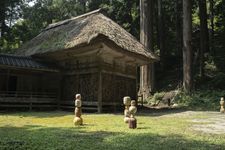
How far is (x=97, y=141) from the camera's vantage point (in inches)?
247

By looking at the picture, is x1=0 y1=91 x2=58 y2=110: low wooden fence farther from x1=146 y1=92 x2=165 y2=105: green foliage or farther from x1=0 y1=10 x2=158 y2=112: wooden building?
x1=146 y1=92 x2=165 y2=105: green foliage

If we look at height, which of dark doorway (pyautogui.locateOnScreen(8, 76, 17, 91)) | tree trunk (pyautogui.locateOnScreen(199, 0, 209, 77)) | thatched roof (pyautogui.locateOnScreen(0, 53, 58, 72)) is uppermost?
tree trunk (pyautogui.locateOnScreen(199, 0, 209, 77))

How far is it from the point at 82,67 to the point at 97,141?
10.4 m

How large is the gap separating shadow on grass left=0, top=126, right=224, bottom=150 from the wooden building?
795 cm

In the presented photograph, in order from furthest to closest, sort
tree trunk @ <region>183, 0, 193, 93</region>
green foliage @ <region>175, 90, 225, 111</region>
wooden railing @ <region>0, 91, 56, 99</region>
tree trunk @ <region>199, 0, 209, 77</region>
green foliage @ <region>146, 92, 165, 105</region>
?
tree trunk @ <region>199, 0, 209, 77</region>
green foliage @ <region>146, 92, 165, 105</region>
tree trunk @ <region>183, 0, 193, 93</region>
green foliage @ <region>175, 90, 225, 111</region>
wooden railing @ <region>0, 91, 56, 99</region>

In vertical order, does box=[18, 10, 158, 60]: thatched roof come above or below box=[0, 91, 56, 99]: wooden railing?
above

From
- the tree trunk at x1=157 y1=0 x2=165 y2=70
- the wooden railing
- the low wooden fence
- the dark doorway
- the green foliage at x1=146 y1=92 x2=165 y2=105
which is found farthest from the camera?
the tree trunk at x1=157 y1=0 x2=165 y2=70

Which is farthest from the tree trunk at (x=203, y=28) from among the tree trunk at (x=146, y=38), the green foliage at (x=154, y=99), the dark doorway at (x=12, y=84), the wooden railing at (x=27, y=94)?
the dark doorway at (x=12, y=84)

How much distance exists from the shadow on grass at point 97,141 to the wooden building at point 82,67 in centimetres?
795

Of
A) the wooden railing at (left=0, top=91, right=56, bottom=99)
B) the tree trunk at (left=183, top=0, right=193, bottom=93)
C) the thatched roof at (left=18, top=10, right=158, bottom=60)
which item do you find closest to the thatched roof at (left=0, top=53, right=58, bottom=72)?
the thatched roof at (left=18, top=10, right=158, bottom=60)

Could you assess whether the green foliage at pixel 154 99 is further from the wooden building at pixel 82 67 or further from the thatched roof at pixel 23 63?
the thatched roof at pixel 23 63

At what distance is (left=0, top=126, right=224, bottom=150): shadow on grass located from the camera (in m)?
5.77

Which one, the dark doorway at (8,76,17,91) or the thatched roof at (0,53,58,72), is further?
the dark doorway at (8,76,17,91)

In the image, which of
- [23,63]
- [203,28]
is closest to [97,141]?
[23,63]
